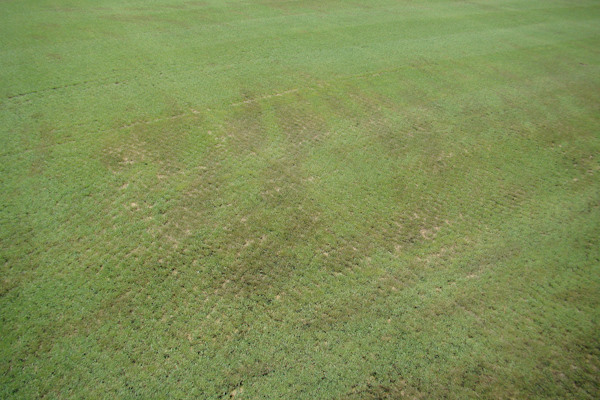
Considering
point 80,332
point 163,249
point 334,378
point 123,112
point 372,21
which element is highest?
point 372,21

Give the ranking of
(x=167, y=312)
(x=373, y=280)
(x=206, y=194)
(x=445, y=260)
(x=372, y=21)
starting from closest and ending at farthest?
(x=167, y=312) < (x=373, y=280) < (x=445, y=260) < (x=206, y=194) < (x=372, y=21)

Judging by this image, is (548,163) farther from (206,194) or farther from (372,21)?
(372,21)

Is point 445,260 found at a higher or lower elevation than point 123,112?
lower

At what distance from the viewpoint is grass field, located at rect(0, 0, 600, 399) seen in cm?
684

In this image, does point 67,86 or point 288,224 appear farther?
point 67,86

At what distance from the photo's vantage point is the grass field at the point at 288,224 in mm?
6836

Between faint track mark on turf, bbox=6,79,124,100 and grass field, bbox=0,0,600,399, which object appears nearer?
grass field, bbox=0,0,600,399

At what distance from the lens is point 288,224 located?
9.40 m

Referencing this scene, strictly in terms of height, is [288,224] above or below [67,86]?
below

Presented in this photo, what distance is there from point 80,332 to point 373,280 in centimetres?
630

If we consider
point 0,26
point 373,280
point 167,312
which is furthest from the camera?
point 0,26

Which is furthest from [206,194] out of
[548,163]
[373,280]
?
[548,163]

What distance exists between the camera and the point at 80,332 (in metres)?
7.03

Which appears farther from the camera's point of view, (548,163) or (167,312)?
(548,163)
